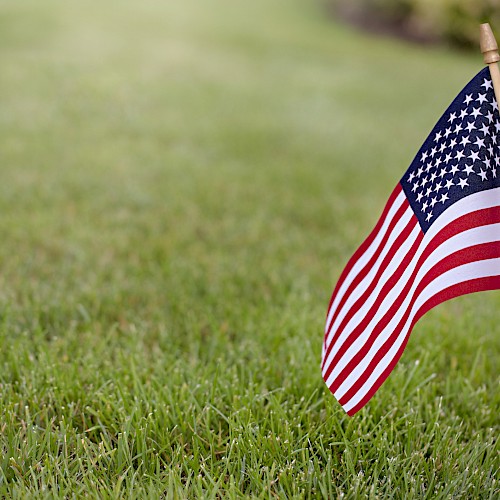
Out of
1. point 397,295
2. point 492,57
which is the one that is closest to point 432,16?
point 492,57

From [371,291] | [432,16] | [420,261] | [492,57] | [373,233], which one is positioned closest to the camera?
[492,57]

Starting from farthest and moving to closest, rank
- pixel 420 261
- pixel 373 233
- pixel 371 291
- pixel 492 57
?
pixel 373 233, pixel 371 291, pixel 420 261, pixel 492 57

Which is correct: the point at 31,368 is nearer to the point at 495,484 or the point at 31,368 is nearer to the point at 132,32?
the point at 495,484

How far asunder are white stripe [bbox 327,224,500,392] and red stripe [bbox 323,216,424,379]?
0.02m

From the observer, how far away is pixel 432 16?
59.4 feet

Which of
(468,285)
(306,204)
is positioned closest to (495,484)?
(468,285)

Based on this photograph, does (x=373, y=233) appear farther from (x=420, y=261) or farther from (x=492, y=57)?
(x=492, y=57)

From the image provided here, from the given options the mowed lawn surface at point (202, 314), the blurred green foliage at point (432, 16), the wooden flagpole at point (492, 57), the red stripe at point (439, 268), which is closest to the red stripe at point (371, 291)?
the red stripe at point (439, 268)

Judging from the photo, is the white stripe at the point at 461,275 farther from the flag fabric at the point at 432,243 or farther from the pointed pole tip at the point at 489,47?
the pointed pole tip at the point at 489,47

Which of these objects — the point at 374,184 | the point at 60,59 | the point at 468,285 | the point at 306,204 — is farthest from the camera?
the point at 60,59

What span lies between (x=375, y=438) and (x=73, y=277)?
2037mm

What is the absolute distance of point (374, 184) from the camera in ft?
19.2

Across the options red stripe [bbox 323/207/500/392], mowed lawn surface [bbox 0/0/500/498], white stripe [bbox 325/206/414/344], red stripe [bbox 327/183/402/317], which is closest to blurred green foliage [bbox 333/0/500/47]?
mowed lawn surface [bbox 0/0/500/498]

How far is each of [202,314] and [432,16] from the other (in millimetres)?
17502
